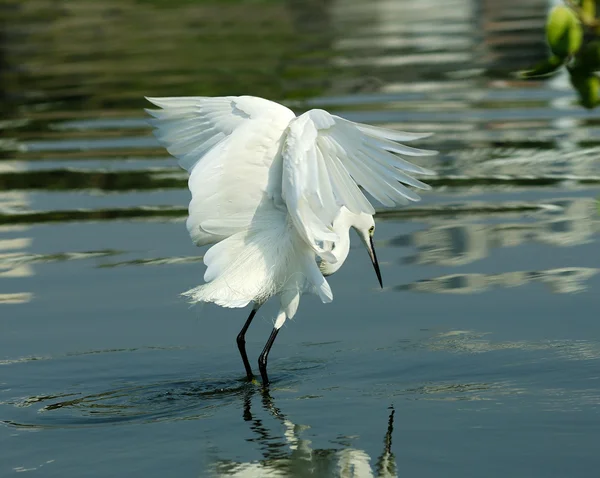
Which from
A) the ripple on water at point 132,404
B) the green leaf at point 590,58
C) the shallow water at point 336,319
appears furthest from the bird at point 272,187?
the green leaf at point 590,58

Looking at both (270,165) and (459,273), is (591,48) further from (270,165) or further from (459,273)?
(459,273)

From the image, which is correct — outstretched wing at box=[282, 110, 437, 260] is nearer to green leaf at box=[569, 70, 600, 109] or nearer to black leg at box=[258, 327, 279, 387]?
black leg at box=[258, 327, 279, 387]

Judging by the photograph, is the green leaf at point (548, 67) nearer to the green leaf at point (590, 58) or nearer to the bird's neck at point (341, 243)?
the green leaf at point (590, 58)

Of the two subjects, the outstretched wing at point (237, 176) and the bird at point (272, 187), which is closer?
the bird at point (272, 187)

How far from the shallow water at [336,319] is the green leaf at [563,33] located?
9.97 feet

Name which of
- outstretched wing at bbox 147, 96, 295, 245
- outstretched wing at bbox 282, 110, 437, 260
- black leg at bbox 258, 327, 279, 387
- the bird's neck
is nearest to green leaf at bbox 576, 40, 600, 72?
outstretched wing at bbox 282, 110, 437, 260

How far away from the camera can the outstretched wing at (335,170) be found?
5.34 meters

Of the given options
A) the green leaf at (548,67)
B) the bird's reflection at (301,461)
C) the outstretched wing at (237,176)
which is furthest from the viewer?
the outstretched wing at (237,176)

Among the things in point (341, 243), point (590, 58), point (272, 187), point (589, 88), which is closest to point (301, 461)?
point (272, 187)

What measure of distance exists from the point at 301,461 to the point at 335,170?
1408mm

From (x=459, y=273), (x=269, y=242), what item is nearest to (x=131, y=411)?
(x=269, y=242)

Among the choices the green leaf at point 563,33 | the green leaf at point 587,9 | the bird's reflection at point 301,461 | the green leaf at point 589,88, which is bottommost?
the bird's reflection at point 301,461

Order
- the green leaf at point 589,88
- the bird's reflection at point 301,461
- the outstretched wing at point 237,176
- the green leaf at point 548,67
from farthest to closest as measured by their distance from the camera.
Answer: the outstretched wing at point 237,176 → the bird's reflection at point 301,461 → the green leaf at point 589,88 → the green leaf at point 548,67

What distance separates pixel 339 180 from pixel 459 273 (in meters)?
2.84
